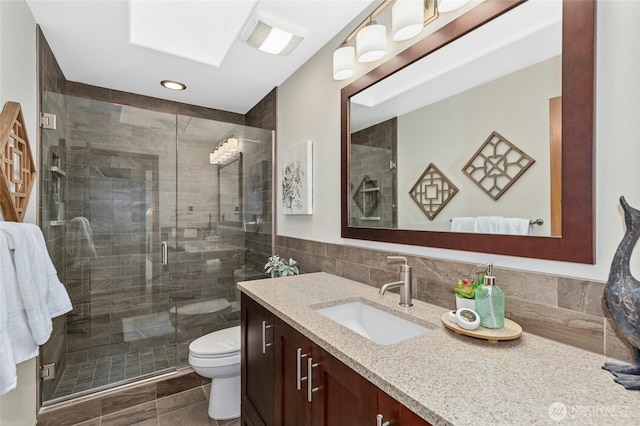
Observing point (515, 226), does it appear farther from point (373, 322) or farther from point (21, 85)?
point (21, 85)

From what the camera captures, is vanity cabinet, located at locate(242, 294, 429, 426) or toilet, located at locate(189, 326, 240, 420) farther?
toilet, located at locate(189, 326, 240, 420)

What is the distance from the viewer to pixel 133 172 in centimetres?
262

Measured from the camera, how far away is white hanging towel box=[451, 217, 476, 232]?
1.13 metres

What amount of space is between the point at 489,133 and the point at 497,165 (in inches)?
4.9

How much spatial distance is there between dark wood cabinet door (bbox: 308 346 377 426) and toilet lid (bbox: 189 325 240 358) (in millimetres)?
1120

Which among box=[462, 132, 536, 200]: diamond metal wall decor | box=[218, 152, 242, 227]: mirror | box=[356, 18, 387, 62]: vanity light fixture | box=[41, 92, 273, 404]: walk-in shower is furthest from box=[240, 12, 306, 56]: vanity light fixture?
box=[462, 132, 536, 200]: diamond metal wall decor

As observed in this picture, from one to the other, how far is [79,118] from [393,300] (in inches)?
110

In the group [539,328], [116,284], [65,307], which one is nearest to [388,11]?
[539,328]

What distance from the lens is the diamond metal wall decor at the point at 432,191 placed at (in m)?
1.24

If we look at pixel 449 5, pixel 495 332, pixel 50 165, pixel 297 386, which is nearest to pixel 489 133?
pixel 449 5

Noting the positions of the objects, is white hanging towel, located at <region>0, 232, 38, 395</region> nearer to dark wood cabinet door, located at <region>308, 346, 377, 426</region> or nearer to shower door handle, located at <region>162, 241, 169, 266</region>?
dark wood cabinet door, located at <region>308, 346, 377, 426</region>

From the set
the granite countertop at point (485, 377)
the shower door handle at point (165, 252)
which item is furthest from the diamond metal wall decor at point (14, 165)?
the granite countertop at point (485, 377)

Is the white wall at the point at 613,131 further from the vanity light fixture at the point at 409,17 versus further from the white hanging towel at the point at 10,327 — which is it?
the white hanging towel at the point at 10,327

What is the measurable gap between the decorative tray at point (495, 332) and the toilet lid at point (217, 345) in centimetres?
151
